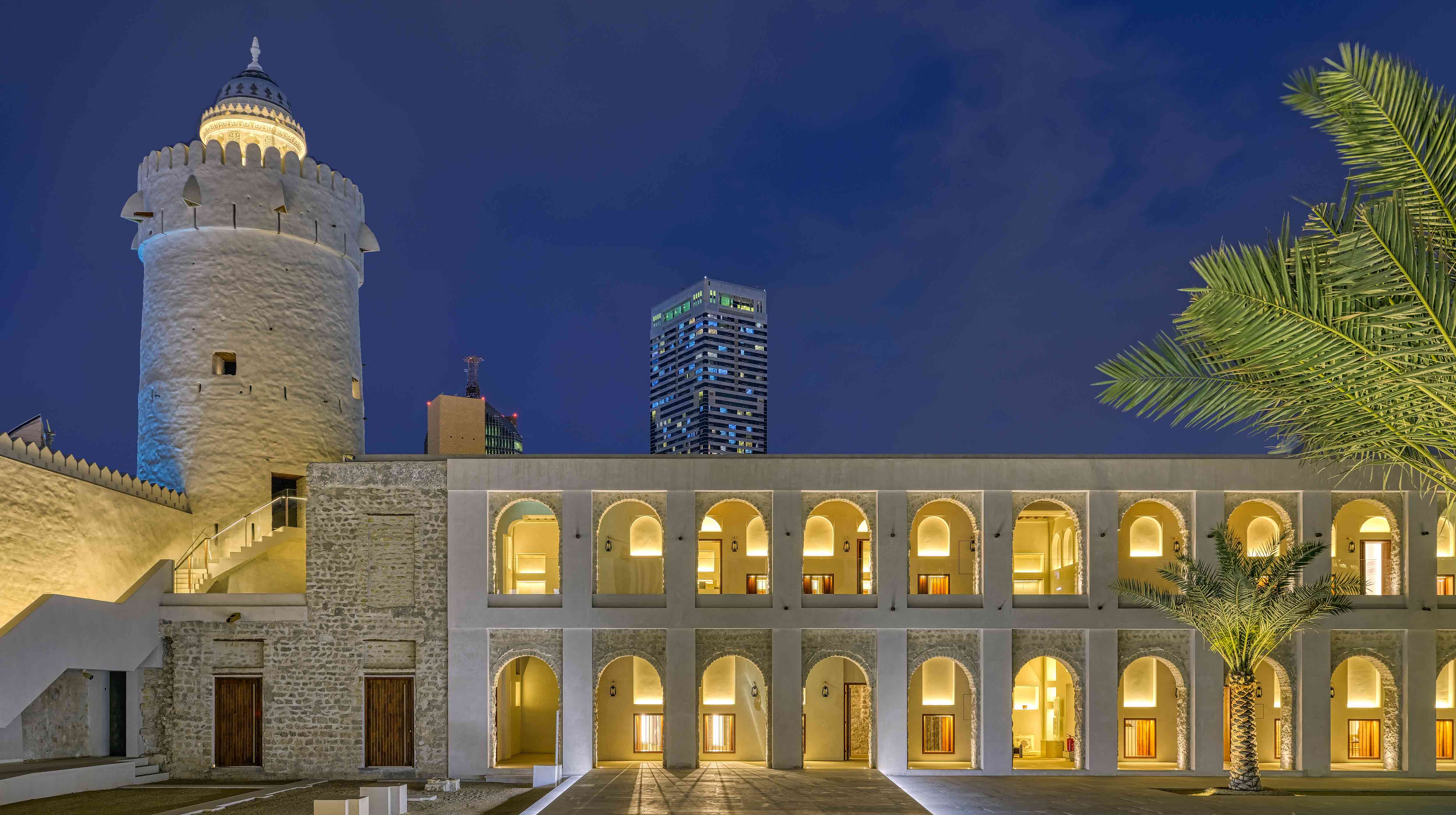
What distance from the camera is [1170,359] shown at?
7.38m

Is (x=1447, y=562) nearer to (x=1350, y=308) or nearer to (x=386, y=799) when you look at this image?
(x=1350, y=308)

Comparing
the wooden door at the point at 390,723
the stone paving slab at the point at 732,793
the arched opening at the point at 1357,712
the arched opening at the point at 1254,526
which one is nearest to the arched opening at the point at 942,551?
the stone paving slab at the point at 732,793

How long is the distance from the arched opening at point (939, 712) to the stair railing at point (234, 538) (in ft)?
54.4

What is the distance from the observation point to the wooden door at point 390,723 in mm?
20656

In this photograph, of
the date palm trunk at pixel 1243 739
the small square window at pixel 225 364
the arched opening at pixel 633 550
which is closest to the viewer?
the date palm trunk at pixel 1243 739

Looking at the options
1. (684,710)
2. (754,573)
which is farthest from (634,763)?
(754,573)

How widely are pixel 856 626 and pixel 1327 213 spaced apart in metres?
15.8

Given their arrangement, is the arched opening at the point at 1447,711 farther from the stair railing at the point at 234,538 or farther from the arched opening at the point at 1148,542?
the stair railing at the point at 234,538

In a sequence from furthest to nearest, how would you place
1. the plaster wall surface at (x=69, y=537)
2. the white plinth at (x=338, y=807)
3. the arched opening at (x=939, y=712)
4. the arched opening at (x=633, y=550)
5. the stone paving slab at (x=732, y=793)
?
the arched opening at (x=939, y=712) < the arched opening at (x=633, y=550) < the plaster wall surface at (x=69, y=537) < the stone paving slab at (x=732, y=793) < the white plinth at (x=338, y=807)

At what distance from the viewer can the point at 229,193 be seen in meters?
24.6

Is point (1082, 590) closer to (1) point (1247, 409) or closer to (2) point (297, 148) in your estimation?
(1) point (1247, 409)

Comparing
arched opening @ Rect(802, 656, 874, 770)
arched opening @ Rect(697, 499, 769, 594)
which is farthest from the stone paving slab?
arched opening @ Rect(697, 499, 769, 594)

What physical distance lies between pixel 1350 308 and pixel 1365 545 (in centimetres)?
2099

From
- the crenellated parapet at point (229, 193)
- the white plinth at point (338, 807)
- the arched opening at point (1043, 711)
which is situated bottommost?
the arched opening at point (1043, 711)
